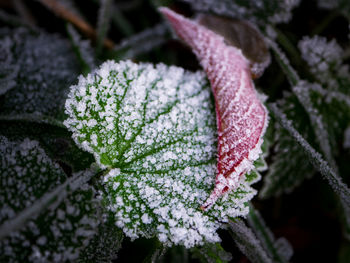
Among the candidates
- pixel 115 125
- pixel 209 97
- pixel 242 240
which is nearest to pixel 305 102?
pixel 209 97

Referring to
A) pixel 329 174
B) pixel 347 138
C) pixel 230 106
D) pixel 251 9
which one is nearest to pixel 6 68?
pixel 230 106

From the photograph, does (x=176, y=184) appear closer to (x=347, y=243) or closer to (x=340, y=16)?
(x=347, y=243)

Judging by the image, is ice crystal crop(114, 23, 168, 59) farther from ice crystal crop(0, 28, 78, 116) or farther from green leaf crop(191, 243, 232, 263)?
green leaf crop(191, 243, 232, 263)

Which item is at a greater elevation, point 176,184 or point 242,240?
point 176,184

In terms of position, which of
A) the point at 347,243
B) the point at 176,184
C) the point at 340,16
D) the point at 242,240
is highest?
the point at 340,16

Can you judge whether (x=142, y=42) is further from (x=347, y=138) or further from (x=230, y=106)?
(x=347, y=138)

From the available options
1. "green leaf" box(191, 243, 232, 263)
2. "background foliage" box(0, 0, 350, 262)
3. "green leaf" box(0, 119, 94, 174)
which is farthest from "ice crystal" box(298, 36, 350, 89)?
"green leaf" box(0, 119, 94, 174)

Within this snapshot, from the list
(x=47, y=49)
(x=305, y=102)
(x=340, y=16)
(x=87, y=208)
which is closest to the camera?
(x=87, y=208)
